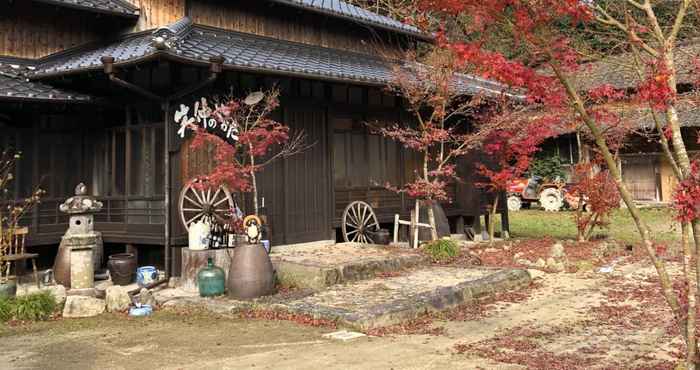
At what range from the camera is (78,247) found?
8.70 meters

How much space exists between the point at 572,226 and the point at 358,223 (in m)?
10.4

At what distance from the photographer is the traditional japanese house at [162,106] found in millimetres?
9727

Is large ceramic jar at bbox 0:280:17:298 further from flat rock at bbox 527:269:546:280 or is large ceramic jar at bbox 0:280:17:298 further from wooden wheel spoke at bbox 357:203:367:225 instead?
flat rock at bbox 527:269:546:280

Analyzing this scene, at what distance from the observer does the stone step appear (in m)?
6.76

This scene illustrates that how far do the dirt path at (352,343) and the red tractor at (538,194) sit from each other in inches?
776

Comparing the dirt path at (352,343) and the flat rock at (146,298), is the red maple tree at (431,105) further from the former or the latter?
the flat rock at (146,298)

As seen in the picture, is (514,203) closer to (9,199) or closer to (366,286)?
(366,286)

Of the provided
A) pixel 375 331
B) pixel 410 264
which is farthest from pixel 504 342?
→ pixel 410 264

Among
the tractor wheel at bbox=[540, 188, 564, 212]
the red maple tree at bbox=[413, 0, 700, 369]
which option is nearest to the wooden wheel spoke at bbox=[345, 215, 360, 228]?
the red maple tree at bbox=[413, 0, 700, 369]

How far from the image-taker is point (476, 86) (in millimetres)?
14758

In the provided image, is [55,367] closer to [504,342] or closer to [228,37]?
[504,342]

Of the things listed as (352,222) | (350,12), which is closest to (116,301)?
(352,222)

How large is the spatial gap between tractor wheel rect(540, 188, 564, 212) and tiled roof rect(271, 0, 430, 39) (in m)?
13.8

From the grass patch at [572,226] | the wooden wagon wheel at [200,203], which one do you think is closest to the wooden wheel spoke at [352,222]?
the wooden wagon wheel at [200,203]
